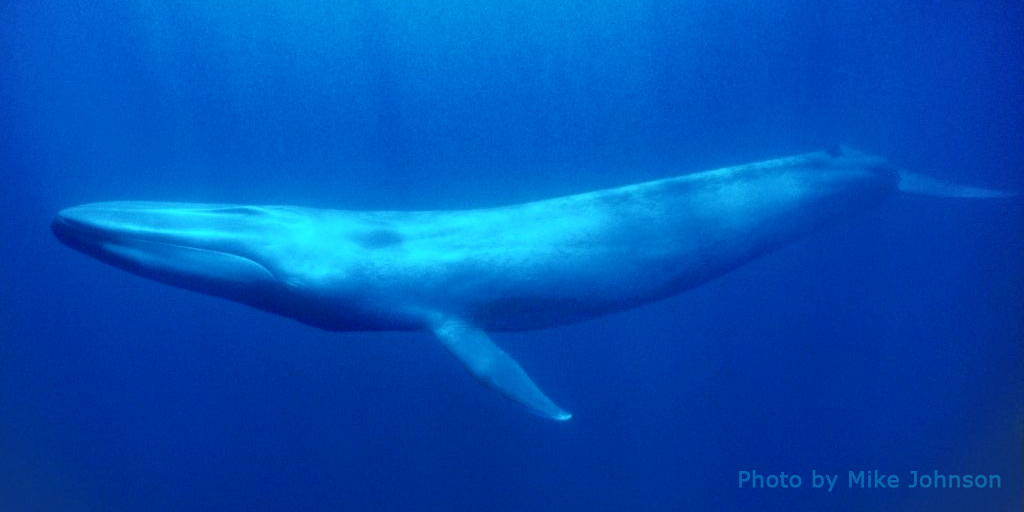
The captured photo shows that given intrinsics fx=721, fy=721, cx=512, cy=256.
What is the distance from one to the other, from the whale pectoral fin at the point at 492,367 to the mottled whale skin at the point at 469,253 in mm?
14

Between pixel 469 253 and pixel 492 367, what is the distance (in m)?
1.24

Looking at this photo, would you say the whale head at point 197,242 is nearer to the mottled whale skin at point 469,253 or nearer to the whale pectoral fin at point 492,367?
the mottled whale skin at point 469,253

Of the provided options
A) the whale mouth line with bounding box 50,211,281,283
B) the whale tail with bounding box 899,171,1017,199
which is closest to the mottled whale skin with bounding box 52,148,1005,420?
the whale mouth line with bounding box 50,211,281,283

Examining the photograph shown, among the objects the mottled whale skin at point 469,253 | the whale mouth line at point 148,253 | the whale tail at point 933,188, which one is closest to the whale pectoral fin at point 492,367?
the mottled whale skin at point 469,253

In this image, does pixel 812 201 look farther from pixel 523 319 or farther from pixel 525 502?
pixel 525 502

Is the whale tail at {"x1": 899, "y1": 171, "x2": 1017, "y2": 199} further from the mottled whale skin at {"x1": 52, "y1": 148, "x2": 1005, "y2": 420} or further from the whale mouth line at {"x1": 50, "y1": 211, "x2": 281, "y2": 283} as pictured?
the whale mouth line at {"x1": 50, "y1": 211, "x2": 281, "y2": 283}

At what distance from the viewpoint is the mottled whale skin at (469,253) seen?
6605 millimetres

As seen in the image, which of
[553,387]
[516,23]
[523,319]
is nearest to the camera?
[523,319]

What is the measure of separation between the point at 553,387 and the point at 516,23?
42.6 feet

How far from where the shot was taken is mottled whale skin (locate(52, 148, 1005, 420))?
6.61 metres

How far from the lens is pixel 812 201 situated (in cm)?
979

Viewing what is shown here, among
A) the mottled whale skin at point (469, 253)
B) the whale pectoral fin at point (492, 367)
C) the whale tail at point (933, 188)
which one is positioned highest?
the whale tail at point (933, 188)

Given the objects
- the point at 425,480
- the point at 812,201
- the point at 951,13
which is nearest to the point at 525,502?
the point at 425,480

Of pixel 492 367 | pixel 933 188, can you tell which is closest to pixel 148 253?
pixel 492 367
